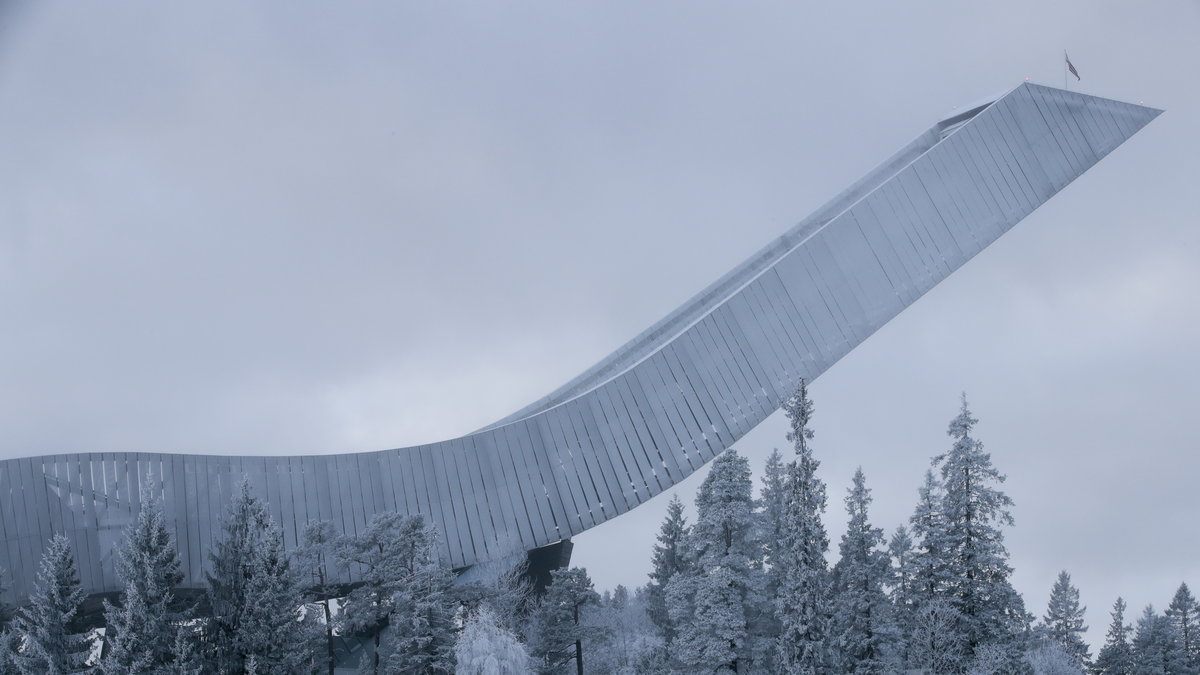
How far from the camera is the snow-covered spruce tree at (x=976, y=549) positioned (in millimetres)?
25953

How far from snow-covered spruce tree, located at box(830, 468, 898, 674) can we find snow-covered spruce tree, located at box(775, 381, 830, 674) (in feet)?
2.15

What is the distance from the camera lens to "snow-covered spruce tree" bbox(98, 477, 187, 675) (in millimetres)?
25328

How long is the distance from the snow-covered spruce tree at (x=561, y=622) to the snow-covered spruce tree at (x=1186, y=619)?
1676 cm

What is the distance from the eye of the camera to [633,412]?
122ft

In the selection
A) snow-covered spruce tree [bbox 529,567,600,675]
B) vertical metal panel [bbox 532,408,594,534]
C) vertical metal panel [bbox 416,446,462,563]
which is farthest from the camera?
vertical metal panel [bbox 532,408,594,534]

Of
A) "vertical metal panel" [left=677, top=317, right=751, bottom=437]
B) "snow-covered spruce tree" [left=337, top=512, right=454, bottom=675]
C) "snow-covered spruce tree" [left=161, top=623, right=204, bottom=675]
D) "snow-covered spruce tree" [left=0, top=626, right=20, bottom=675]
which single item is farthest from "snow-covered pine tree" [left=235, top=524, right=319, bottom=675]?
"vertical metal panel" [left=677, top=317, right=751, bottom=437]

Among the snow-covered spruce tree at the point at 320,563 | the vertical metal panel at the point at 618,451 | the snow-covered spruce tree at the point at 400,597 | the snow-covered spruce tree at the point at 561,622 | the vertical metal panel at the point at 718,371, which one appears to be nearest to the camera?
the snow-covered spruce tree at the point at 400,597

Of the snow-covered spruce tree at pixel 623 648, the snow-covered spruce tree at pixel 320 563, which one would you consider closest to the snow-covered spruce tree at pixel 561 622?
the snow-covered spruce tree at pixel 623 648

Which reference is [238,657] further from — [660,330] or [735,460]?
[660,330]

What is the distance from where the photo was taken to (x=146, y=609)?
25.8 metres

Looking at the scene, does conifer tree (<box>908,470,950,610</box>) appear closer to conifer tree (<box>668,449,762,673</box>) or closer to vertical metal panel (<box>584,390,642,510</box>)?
conifer tree (<box>668,449,762,673</box>)

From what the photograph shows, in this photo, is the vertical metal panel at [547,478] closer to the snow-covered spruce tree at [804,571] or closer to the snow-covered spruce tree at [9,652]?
the snow-covered spruce tree at [804,571]

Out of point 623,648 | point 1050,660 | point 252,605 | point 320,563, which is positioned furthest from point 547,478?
point 1050,660

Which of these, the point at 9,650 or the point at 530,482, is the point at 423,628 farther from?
the point at 530,482
